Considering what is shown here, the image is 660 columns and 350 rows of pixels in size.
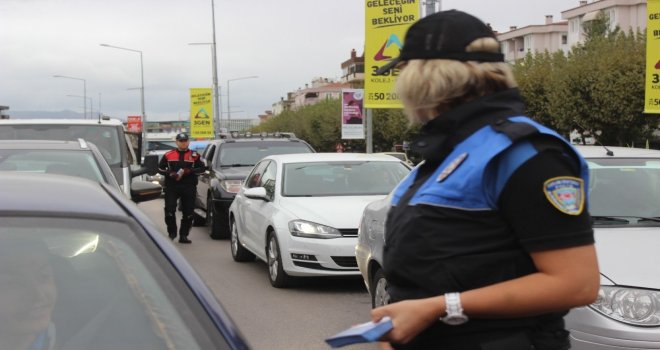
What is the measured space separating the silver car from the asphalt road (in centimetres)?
91

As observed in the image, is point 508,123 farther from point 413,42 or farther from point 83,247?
point 83,247

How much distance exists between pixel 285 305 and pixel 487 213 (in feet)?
19.2

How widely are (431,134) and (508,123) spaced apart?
0.23m

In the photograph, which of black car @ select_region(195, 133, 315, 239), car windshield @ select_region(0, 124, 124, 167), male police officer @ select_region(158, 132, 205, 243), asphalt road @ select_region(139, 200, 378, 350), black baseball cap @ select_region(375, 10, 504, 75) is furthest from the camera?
black car @ select_region(195, 133, 315, 239)

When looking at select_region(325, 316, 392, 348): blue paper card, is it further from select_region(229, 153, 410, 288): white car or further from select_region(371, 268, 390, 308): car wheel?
select_region(229, 153, 410, 288): white car

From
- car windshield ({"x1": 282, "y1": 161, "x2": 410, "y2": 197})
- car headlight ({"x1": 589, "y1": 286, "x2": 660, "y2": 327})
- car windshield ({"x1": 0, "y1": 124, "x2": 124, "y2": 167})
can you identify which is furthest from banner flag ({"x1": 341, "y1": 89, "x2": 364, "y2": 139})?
car headlight ({"x1": 589, "y1": 286, "x2": 660, "y2": 327})

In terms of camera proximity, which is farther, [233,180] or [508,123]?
[233,180]

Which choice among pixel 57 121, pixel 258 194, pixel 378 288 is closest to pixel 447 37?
pixel 378 288

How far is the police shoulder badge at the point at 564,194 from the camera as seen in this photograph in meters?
1.81

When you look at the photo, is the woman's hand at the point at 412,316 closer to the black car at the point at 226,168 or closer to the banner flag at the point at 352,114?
the black car at the point at 226,168

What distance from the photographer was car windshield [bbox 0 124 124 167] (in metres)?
10.1

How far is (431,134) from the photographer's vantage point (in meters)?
2.09

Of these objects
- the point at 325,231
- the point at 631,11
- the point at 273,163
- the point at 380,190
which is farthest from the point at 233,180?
the point at 631,11

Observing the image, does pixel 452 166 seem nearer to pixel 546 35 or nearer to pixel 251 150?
pixel 251 150
